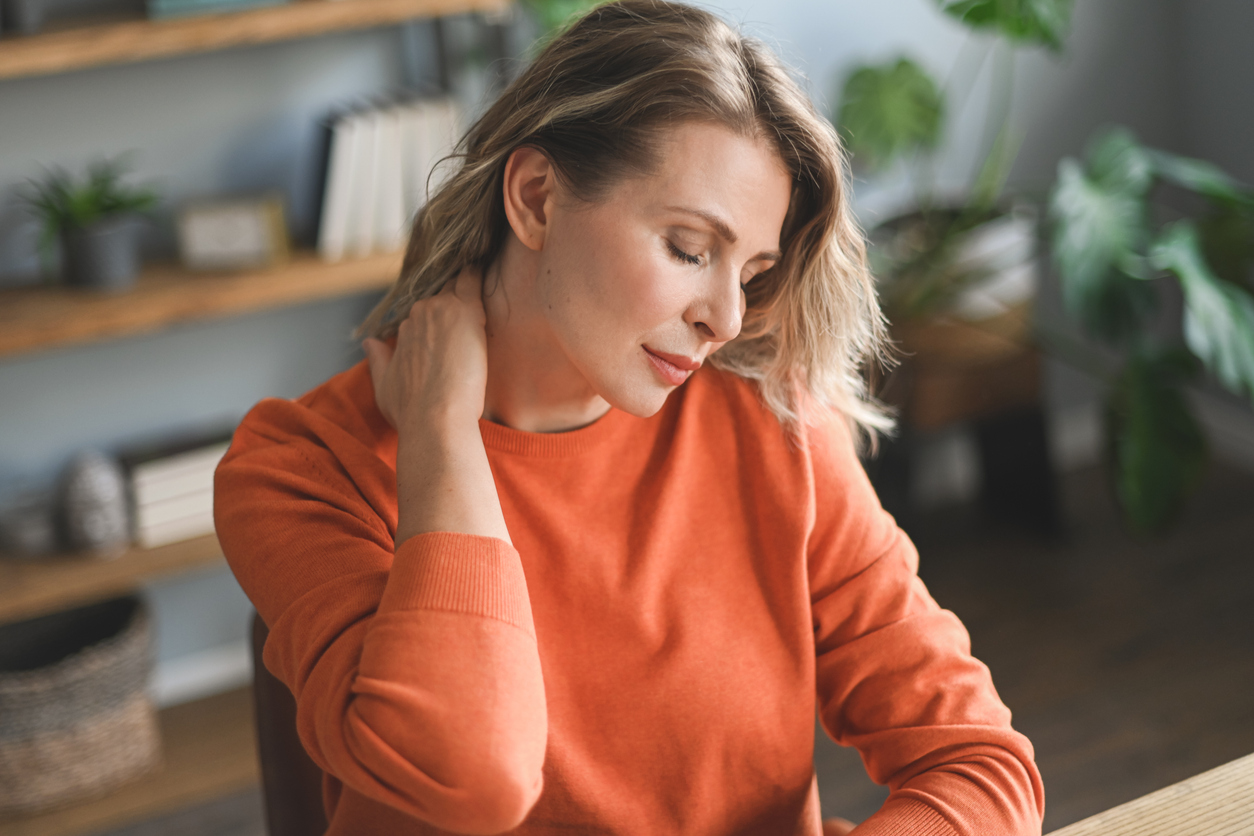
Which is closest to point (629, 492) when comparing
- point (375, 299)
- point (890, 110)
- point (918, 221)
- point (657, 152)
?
point (657, 152)

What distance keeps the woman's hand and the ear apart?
96 mm

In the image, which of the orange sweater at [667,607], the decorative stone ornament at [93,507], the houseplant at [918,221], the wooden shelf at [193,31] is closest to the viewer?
the orange sweater at [667,607]

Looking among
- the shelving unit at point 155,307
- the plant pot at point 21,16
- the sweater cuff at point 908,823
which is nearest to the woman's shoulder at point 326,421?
the sweater cuff at point 908,823

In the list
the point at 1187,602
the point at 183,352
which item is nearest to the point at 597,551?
the point at 183,352

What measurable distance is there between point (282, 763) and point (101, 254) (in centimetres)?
147

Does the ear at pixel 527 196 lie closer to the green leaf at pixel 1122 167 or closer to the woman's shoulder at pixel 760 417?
the woman's shoulder at pixel 760 417

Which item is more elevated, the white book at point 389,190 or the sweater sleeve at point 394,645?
the sweater sleeve at point 394,645

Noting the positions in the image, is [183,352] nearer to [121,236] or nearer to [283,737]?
[121,236]

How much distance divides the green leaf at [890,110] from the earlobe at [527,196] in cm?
177

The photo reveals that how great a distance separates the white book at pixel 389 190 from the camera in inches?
90.3

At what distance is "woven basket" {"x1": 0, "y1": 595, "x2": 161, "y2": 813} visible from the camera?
2098mm

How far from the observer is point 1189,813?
83cm

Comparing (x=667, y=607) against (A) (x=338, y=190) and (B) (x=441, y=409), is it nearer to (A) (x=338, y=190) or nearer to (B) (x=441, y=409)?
(B) (x=441, y=409)

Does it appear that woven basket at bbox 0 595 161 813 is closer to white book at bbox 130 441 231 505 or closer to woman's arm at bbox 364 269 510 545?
white book at bbox 130 441 231 505
